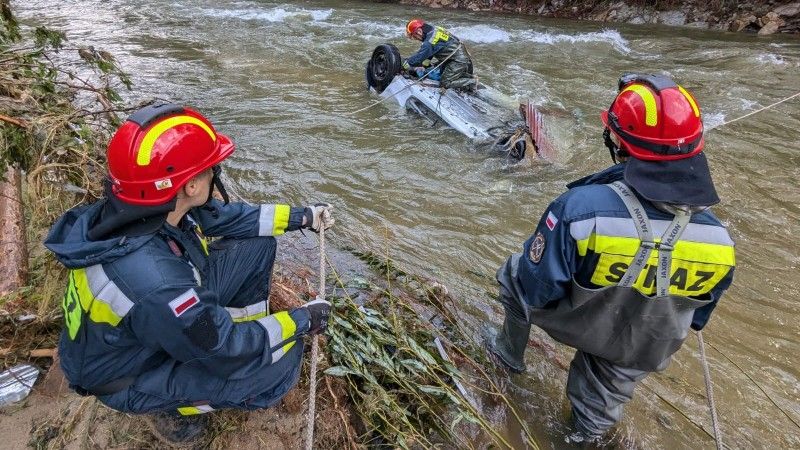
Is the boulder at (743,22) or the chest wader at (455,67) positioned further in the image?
the boulder at (743,22)

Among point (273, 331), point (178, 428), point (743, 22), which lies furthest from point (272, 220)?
point (743, 22)

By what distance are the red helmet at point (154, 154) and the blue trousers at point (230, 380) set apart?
0.45 m

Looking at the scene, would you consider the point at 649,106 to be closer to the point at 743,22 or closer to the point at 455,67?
the point at 455,67

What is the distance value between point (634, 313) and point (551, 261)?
0.43 meters

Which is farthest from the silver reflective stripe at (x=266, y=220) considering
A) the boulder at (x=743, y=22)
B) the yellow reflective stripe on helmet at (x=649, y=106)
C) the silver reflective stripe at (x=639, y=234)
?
the boulder at (x=743, y=22)

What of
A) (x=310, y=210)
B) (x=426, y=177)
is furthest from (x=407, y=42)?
(x=310, y=210)

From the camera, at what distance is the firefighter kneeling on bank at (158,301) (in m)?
1.63

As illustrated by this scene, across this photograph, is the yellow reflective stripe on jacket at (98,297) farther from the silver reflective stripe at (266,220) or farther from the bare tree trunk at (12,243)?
the bare tree trunk at (12,243)

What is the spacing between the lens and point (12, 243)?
9.49 feet

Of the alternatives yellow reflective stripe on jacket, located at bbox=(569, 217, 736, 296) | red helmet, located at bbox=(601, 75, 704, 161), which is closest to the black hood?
yellow reflective stripe on jacket, located at bbox=(569, 217, 736, 296)

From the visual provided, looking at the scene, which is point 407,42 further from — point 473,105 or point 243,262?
point 243,262

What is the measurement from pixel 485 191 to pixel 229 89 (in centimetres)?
534

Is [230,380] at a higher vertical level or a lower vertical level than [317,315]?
lower

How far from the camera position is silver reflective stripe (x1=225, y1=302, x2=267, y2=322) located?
8.21 ft
